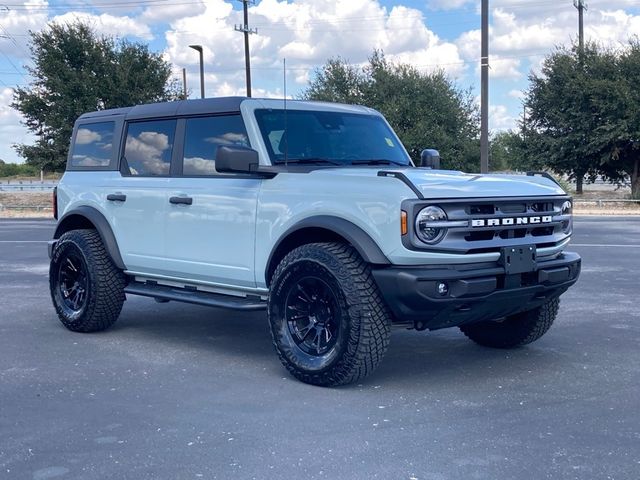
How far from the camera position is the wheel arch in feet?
17.7

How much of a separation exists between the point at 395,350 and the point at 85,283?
291cm

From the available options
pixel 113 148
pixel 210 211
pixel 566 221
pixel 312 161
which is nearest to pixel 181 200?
pixel 210 211

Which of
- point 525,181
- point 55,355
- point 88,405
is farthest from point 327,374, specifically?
point 55,355

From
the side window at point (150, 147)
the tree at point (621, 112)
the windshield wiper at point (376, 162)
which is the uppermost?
the tree at point (621, 112)

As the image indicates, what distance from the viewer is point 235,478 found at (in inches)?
160

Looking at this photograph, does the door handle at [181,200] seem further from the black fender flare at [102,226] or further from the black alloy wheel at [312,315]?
the black alloy wheel at [312,315]

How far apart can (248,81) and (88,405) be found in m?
30.7

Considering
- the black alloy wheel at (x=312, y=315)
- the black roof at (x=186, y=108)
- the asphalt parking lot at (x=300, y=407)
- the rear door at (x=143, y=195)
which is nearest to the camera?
the asphalt parking lot at (x=300, y=407)

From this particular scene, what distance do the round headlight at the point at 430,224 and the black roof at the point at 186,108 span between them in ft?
6.88

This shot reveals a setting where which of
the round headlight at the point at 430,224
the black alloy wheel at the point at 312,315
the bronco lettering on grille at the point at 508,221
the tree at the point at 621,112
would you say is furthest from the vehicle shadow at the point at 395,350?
the tree at the point at 621,112

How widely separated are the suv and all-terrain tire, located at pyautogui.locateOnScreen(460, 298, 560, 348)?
0.01m

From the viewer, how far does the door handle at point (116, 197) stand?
7.39 meters

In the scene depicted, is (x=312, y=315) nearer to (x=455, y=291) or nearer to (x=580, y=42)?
(x=455, y=291)

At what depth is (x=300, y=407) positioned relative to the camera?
525 cm
